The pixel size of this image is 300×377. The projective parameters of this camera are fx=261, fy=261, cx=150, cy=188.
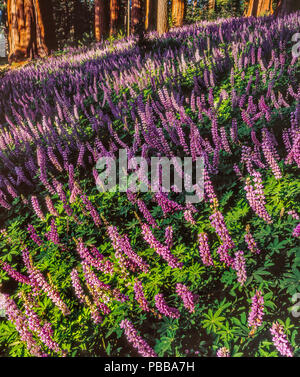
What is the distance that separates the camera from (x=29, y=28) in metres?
12.4

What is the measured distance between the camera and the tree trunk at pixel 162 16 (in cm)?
1123

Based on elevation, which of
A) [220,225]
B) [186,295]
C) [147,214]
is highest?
[220,225]

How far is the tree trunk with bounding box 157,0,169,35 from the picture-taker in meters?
11.2

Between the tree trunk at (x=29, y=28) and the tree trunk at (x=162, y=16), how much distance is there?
5382mm

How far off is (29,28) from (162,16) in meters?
6.37

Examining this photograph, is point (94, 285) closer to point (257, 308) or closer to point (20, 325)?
point (20, 325)

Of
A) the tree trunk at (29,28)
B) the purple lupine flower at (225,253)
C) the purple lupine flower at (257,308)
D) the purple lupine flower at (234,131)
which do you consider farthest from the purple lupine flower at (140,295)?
the tree trunk at (29,28)

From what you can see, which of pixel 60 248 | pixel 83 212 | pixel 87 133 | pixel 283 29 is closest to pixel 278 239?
pixel 83 212

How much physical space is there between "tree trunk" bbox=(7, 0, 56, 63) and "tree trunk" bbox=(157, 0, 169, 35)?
5382 mm

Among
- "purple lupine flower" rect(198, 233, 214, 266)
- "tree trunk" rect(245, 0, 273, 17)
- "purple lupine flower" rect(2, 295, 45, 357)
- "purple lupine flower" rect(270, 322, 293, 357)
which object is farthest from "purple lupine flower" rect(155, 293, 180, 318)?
"tree trunk" rect(245, 0, 273, 17)

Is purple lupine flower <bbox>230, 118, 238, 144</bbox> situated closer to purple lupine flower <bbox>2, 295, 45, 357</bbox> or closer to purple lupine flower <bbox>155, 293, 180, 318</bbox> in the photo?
purple lupine flower <bbox>155, 293, 180, 318</bbox>

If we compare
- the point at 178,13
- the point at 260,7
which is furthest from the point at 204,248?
the point at 260,7

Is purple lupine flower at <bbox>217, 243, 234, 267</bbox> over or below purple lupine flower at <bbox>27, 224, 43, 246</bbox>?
over

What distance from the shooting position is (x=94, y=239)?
2.87 metres
